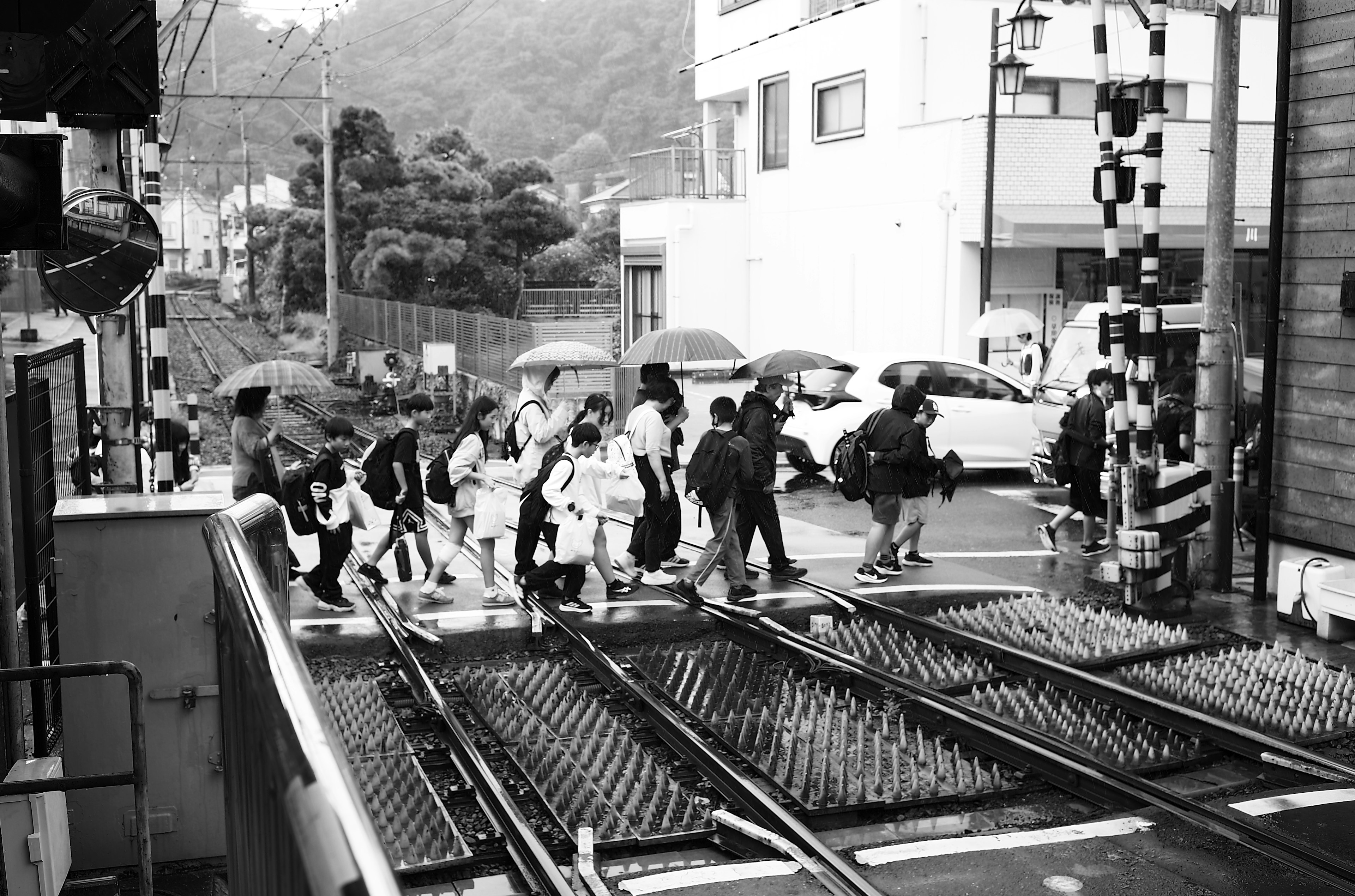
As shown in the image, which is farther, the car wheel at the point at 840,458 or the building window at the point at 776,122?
the building window at the point at 776,122

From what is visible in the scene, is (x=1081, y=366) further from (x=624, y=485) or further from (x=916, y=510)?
(x=624, y=485)

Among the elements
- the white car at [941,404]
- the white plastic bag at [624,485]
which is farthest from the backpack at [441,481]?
the white car at [941,404]

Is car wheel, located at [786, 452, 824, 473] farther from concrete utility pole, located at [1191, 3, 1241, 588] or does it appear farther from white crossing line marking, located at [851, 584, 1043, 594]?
concrete utility pole, located at [1191, 3, 1241, 588]

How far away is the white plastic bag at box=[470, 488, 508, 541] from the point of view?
10.9 metres

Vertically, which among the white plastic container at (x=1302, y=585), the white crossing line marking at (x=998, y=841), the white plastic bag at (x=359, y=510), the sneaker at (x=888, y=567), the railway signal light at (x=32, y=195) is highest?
the railway signal light at (x=32, y=195)

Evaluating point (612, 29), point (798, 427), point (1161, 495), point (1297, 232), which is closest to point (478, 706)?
point (1161, 495)

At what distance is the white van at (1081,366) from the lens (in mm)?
16531

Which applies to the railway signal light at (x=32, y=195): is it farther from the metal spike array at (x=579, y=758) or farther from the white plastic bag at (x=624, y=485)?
the white plastic bag at (x=624, y=485)

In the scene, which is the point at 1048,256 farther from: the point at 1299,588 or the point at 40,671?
the point at 40,671

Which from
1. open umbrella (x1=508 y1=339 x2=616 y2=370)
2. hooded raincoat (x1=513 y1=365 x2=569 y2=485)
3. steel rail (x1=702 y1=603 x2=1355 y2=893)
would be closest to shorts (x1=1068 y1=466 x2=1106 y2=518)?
steel rail (x1=702 y1=603 x2=1355 y2=893)

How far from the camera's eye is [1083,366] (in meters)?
17.6

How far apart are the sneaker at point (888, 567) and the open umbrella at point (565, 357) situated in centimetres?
325

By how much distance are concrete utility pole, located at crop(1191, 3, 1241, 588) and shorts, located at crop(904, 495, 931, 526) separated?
2.39 metres

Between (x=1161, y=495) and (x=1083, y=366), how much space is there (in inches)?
254
